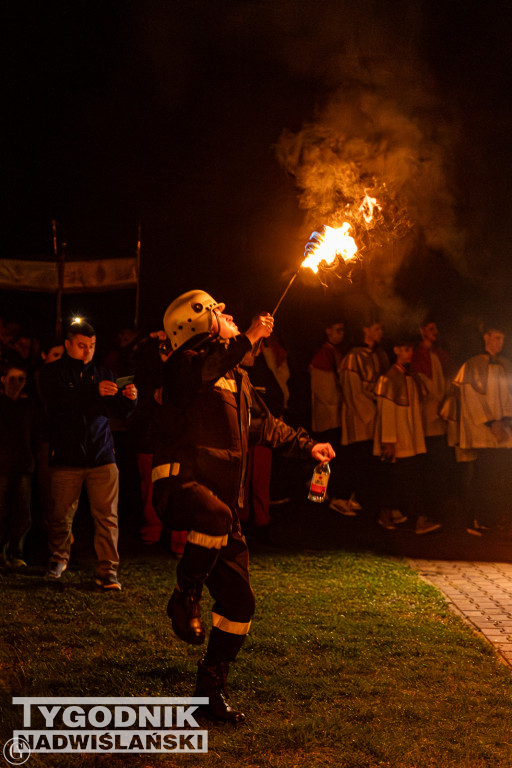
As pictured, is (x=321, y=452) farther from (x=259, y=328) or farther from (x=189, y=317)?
(x=189, y=317)

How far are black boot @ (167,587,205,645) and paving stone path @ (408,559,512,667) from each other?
2483 mm

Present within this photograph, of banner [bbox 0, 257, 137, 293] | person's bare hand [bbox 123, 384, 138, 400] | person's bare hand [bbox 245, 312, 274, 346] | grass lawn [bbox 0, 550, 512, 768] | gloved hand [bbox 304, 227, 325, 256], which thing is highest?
banner [bbox 0, 257, 137, 293]

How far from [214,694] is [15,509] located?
4.59 m

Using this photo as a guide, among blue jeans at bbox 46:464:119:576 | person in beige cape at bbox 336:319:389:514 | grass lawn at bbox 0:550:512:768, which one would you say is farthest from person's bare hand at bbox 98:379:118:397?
person in beige cape at bbox 336:319:389:514

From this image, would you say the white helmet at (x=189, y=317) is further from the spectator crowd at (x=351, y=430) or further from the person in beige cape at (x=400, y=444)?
the person in beige cape at (x=400, y=444)

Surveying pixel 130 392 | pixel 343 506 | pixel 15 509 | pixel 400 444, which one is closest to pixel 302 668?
pixel 130 392

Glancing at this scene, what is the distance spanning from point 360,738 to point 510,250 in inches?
397

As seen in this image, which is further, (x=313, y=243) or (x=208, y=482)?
(x=313, y=243)

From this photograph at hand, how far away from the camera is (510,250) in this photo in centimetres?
1252

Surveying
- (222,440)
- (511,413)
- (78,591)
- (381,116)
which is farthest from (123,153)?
(222,440)

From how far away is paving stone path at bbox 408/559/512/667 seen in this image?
602 cm

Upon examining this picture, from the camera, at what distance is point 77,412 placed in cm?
723

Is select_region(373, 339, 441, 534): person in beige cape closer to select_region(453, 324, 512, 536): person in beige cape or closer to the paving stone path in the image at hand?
select_region(453, 324, 512, 536): person in beige cape

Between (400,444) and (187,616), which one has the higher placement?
(400,444)
